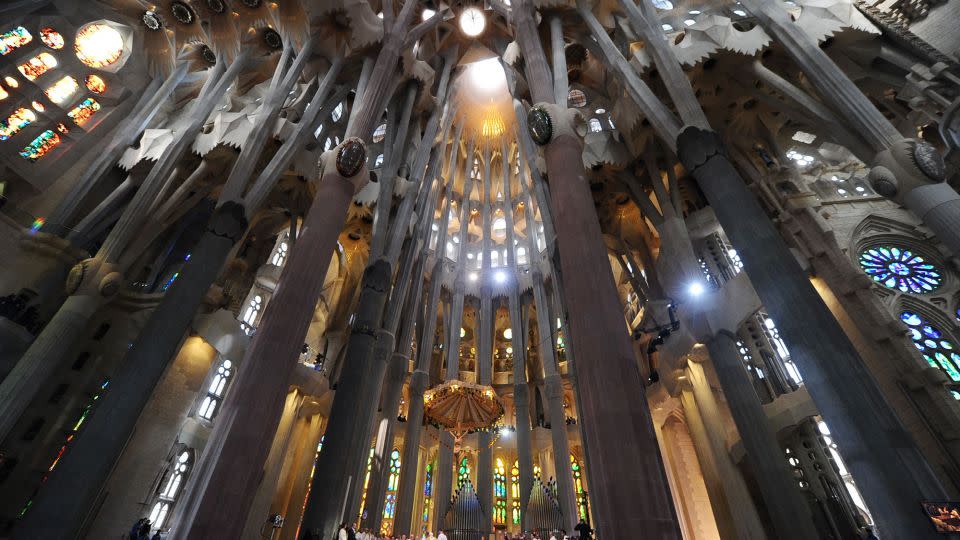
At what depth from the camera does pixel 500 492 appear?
21.5 meters

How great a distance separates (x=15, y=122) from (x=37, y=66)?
81.0 inches

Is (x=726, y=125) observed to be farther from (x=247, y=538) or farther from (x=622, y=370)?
(x=247, y=538)

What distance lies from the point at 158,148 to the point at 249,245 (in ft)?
16.2

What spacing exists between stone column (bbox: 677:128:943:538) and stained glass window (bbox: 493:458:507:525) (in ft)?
60.5

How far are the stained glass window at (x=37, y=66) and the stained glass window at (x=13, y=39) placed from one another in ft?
1.42

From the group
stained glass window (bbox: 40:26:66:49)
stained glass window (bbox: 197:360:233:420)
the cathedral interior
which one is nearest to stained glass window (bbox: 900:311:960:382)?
the cathedral interior

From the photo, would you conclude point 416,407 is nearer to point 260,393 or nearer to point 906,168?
point 260,393

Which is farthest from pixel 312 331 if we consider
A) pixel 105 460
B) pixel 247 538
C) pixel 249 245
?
pixel 105 460

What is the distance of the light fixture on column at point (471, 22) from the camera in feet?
58.6

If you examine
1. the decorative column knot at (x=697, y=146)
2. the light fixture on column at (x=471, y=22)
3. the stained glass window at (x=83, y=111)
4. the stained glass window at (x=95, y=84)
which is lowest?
the decorative column knot at (x=697, y=146)

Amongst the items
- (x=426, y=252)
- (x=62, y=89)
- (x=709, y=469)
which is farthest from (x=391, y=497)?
(x=62, y=89)

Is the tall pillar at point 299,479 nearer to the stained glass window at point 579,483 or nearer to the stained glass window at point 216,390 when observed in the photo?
the stained glass window at point 216,390

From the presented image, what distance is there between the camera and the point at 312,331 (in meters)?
18.8

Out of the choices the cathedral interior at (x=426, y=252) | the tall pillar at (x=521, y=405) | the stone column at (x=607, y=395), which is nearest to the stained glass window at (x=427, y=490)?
the cathedral interior at (x=426, y=252)
